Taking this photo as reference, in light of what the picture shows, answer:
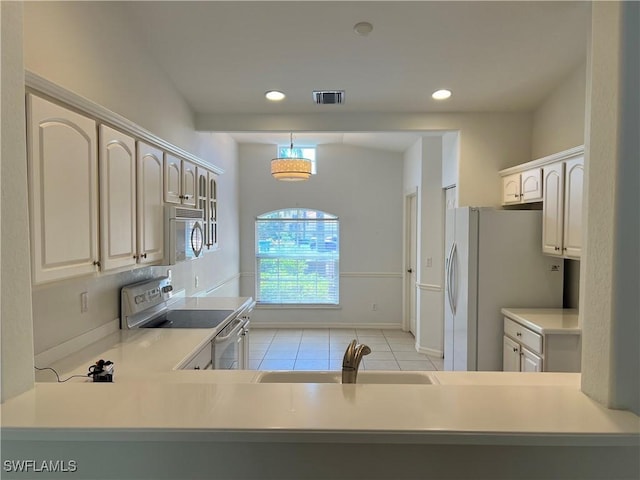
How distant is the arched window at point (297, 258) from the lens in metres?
6.30

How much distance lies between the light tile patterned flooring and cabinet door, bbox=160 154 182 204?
2507mm

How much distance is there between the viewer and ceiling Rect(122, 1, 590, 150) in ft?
8.72

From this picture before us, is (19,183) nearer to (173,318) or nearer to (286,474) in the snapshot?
(286,474)

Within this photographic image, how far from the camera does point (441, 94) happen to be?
3.66 metres

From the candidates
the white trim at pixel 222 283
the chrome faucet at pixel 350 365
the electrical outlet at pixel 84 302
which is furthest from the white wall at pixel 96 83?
the chrome faucet at pixel 350 365

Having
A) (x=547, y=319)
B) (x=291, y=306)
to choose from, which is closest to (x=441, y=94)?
(x=547, y=319)

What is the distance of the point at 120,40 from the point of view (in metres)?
2.61

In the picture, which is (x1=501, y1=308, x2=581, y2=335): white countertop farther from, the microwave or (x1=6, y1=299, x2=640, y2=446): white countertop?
the microwave

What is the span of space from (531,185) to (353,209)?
3.06m

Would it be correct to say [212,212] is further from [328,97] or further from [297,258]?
[297,258]

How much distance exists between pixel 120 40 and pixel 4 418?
2.48 meters

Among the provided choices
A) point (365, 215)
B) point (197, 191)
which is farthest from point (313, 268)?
point (197, 191)

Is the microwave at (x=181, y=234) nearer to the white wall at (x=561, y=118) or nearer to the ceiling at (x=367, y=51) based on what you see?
the ceiling at (x=367, y=51)

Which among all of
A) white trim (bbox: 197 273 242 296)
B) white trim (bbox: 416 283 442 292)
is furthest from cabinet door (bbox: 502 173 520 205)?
white trim (bbox: 197 273 242 296)
